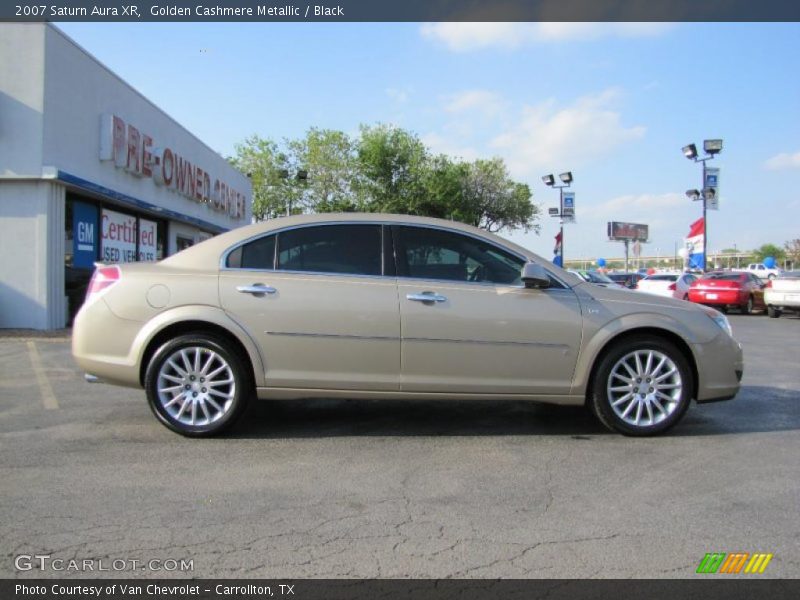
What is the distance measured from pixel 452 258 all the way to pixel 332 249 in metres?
0.94

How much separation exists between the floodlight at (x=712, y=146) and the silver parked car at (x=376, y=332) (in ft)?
79.9

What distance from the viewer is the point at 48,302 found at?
12.2 metres

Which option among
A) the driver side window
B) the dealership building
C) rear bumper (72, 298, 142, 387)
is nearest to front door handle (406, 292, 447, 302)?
the driver side window

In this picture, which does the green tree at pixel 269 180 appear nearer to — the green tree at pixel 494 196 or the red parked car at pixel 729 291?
the green tree at pixel 494 196

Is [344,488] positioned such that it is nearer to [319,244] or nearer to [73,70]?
[319,244]

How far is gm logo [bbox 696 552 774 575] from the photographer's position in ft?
9.71

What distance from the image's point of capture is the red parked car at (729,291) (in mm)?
21188

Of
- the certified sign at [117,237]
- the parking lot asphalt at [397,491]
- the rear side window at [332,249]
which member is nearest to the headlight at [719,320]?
the parking lot asphalt at [397,491]

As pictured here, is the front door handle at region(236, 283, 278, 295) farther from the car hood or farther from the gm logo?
the gm logo

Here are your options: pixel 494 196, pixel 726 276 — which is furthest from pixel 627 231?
pixel 726 276

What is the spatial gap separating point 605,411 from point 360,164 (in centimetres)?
3988

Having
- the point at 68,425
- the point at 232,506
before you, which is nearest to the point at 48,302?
Result: the point at 68,425

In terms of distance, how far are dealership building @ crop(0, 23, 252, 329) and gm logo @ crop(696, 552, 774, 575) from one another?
1202 centimetres

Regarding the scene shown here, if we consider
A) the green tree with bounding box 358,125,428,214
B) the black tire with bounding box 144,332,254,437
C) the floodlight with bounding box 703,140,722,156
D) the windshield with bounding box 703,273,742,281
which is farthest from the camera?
the green tree with bounding box 358,125,428,214
